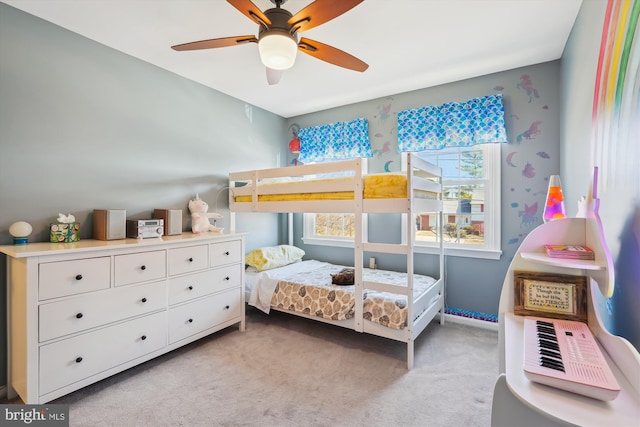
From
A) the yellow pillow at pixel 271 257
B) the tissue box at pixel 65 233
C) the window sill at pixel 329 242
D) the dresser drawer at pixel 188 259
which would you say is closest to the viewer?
the tissue box at pixel 65 233

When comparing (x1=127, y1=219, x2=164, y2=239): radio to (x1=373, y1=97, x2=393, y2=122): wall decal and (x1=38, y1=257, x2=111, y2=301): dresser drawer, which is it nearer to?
(x1=38, y1=257, x2=111, y2=301): dresser drawer

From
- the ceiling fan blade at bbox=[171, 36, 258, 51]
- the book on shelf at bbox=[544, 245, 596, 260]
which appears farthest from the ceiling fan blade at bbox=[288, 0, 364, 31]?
the book on shelf at bbox=[544, 245, 596, 260]

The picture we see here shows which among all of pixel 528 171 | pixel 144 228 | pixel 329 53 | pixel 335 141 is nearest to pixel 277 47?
pixel 329 53

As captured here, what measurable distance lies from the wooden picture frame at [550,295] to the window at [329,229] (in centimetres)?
238

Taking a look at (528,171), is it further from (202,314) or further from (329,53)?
(202,314)

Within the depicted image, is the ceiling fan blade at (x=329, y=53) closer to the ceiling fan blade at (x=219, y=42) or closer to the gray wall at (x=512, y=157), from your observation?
the ceiling fan blade at (x=219, y=42)

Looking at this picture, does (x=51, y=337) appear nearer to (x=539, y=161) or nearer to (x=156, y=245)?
(x=156, y=245)

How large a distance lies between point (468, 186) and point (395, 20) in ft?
5.99

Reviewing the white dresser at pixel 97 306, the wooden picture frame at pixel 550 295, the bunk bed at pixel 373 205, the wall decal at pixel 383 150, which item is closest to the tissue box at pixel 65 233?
the white dresser at pixel 97 306

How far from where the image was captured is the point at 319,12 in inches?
59.0

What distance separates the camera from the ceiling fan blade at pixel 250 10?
4.66 feet

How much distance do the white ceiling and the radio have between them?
1.45 metres

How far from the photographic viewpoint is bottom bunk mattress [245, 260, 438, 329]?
2377 millimetres

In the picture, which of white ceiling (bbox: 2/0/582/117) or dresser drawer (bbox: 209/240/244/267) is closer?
white ceiling (bbox: 2/0/582/117)
